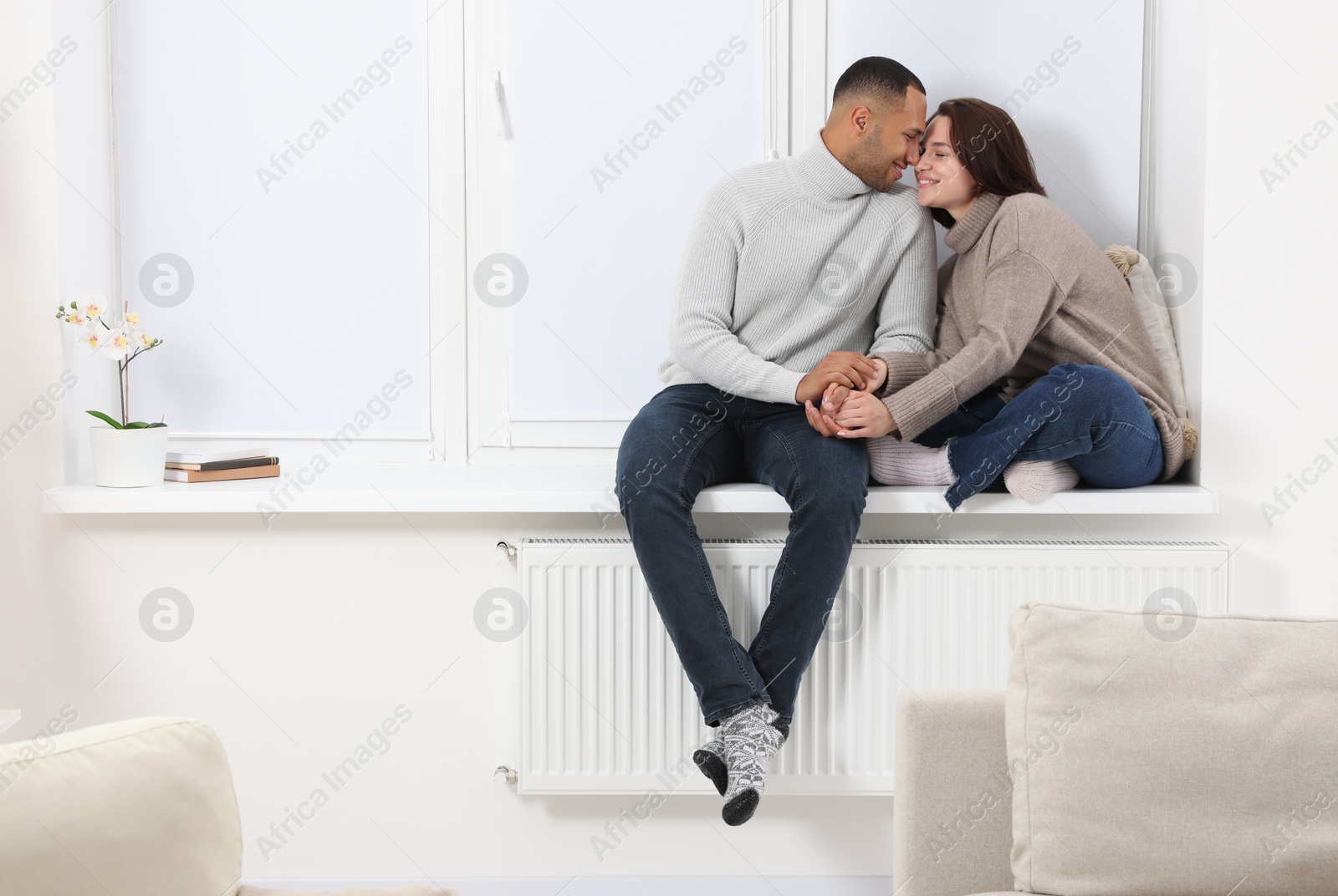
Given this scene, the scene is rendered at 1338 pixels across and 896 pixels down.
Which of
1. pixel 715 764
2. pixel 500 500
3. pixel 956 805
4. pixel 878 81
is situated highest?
pixel 878 81

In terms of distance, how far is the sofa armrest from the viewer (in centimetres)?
106

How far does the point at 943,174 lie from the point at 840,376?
471 millimetres

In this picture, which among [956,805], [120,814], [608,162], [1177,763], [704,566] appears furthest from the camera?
[608,162]

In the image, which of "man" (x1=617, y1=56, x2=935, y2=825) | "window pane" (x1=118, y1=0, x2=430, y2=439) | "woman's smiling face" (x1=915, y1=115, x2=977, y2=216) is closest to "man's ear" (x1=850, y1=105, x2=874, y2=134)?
"man" (x1=617, y1=56, x2=935, y2=825)

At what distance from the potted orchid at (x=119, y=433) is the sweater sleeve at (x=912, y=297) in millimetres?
1351

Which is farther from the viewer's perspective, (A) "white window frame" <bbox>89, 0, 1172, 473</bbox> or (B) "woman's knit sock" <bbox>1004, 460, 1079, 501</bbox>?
(A) "white window frame" <bbox>89, 0, 1172, 473</bbox>

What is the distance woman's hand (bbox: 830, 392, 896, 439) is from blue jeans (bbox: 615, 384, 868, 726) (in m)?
0.03

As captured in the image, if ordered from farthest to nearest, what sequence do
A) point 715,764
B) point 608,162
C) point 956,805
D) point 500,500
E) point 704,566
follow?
point 608,162
point 500,500
point 704,566
point 715,764
point 956,805

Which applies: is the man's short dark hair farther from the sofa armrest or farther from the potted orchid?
the potted orchid

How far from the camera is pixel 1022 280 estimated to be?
1647mm

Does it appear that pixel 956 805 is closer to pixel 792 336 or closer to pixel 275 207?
pixel 792 336

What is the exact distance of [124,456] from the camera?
5.63 ft

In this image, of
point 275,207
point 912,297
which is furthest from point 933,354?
point 275,207

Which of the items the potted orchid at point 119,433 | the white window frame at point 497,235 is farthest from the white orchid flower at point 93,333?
A: the white window frame at point 497,235
